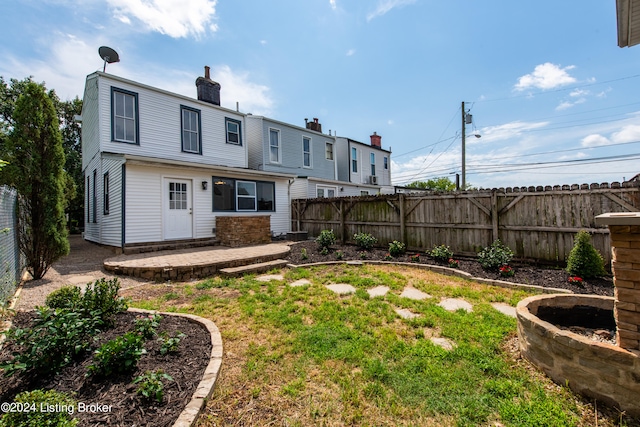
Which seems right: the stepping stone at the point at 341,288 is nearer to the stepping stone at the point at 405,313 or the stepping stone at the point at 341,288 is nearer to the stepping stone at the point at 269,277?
the stepping stone at the point at 405,313

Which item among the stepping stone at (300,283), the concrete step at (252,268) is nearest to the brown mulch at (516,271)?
the concrete step at (252,268)

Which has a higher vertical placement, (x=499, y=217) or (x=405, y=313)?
(x=499, y=217)

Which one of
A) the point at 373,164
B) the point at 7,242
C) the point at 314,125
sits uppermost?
the point at 314,125

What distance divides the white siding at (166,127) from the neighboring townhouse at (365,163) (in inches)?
328

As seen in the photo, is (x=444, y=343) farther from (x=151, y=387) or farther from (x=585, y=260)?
(x=585, y=260)

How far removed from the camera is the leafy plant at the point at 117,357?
2.08 m

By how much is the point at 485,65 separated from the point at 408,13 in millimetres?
5507

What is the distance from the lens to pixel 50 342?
213 cm

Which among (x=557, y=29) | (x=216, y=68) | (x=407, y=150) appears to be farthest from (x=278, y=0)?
(x=407, y=150)

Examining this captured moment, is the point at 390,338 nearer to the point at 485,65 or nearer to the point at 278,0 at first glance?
the point at 278,0

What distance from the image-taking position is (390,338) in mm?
3010

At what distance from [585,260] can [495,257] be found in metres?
1.39

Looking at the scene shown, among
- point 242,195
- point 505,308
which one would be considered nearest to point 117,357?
point 505,308

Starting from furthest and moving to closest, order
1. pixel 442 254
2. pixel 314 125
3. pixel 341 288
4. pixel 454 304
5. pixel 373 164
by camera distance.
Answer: pixel 373 164 → pixel 314 125 → pixel 442 254 → pixel 341 288 → pixel 454 304
